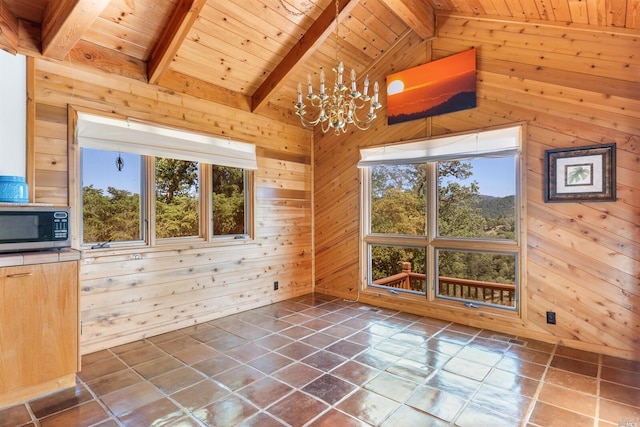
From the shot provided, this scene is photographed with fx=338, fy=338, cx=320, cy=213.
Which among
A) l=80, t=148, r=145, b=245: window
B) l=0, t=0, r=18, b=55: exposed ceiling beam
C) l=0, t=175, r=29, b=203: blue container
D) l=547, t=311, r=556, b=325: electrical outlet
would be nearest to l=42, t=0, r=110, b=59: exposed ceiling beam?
l=0, t=0, r=18, b=55: exposed ceiling beam

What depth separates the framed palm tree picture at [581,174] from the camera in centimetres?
310

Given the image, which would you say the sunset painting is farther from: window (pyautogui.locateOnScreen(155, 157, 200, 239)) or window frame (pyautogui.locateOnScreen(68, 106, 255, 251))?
window (pyautogui.locateOnScreen(155, 157, 200, 239))

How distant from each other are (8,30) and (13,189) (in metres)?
1.32

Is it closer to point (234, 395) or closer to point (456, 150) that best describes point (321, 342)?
point (234, 395)

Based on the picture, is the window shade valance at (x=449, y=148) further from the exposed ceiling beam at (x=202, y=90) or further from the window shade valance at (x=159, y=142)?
the exposed ceiling beam at (x=202, y=90)

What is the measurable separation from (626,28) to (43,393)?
18.2 ft

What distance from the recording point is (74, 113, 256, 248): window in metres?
3.23

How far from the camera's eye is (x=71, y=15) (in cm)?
256

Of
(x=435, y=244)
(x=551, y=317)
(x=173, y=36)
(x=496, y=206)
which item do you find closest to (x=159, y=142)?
(x=173, y=36)

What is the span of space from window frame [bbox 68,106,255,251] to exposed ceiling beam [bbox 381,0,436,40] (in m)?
2.60

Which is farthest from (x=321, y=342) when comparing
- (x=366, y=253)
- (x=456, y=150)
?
(x=456, y=150)

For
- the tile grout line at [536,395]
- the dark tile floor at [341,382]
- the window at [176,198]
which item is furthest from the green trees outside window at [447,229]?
the window at [176,198]

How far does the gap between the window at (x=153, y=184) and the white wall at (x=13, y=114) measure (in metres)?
0.40

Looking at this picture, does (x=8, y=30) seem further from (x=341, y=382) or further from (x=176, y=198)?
(x=341, y=382)
